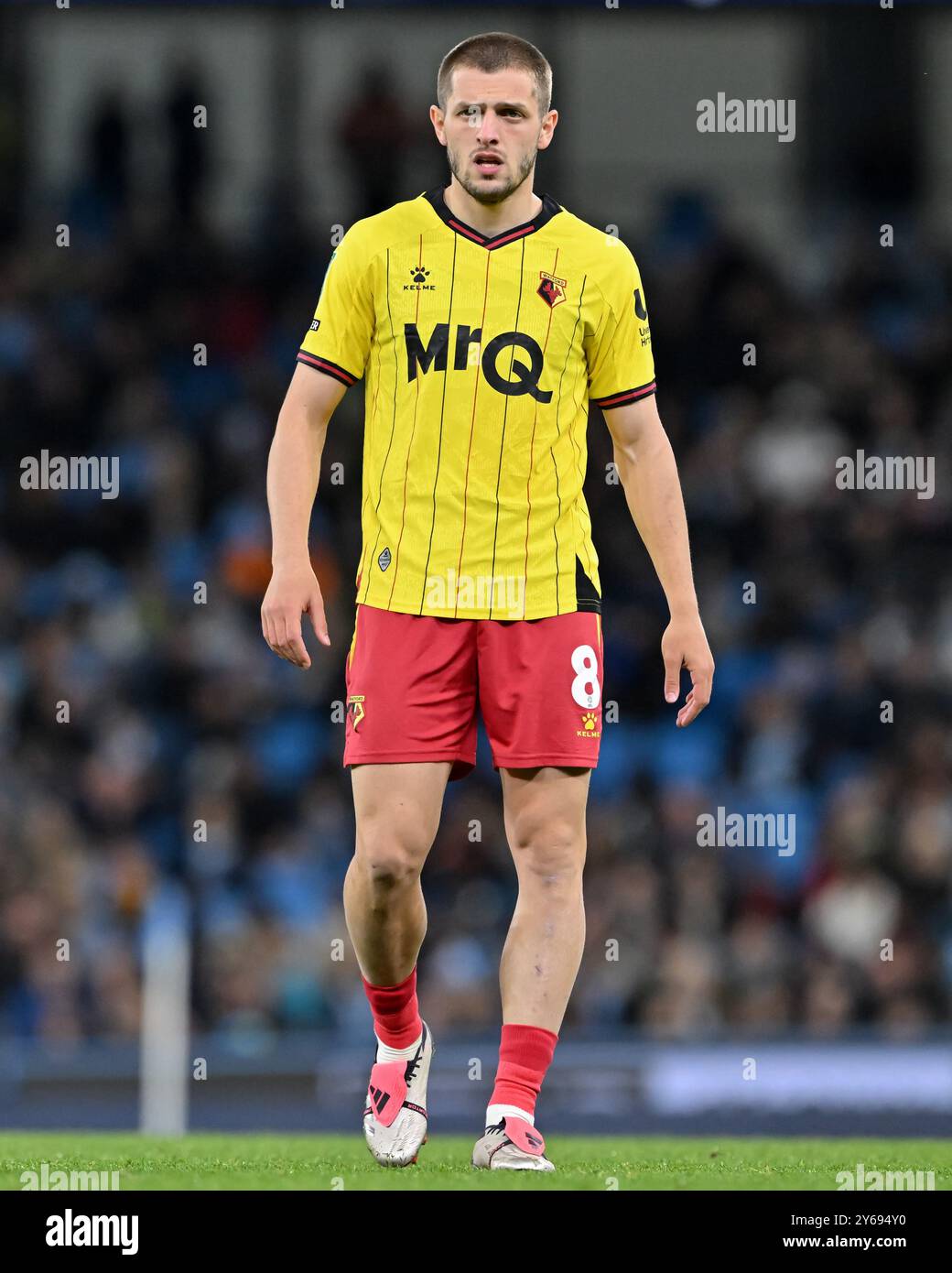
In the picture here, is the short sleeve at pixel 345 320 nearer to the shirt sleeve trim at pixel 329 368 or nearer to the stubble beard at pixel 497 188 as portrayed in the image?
the shirt sleeve trim at pixel 329 368

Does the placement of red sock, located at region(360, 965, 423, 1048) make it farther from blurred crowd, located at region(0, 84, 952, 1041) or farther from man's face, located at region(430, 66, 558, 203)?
blurred crowd, located at region(0, 84, 952, 1041)

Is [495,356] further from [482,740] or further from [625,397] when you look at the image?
[482,740]

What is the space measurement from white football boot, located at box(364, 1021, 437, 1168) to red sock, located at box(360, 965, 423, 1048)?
0.18 ft

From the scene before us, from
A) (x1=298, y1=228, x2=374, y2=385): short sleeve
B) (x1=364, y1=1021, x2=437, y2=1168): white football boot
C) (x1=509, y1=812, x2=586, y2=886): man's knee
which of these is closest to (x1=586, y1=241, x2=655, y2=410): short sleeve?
(x1=298, y1=228, x2=374, y2=385): short sleeve

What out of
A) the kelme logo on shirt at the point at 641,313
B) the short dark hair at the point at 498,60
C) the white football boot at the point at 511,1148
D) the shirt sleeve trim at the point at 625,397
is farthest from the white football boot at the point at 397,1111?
the short dark hair at the point at 498,60

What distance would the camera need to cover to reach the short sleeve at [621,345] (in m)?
5.12

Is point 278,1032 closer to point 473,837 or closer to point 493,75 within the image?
point 473,837

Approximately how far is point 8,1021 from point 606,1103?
331 cm

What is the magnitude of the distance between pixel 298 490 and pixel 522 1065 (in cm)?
144

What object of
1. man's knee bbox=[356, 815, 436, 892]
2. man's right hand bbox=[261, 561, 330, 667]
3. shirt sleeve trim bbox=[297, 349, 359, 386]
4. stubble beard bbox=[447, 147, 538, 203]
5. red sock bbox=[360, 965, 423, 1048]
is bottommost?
red sock bbox=[360, 965, 423, 1048]

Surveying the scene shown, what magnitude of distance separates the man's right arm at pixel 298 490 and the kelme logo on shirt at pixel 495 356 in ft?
0.86

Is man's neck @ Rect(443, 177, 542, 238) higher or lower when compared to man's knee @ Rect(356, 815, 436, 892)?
higher

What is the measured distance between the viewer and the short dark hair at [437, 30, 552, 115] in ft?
16.3

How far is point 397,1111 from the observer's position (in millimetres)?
5234
